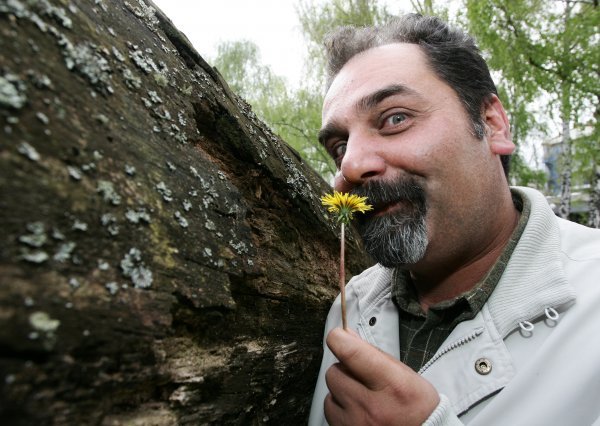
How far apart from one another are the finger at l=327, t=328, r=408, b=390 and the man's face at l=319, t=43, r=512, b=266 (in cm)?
59

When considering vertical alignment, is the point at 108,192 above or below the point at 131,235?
above

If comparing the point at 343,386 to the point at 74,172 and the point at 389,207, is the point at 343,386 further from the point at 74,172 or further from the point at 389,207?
the point at 74,172

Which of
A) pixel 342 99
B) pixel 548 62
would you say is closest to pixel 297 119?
pixel 548 62

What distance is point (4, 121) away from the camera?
0.76 m

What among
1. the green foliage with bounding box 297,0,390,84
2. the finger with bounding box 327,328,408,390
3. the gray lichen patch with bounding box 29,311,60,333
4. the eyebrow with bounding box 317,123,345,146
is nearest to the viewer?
the gray lichen patch with bounding box 29,311,60,333

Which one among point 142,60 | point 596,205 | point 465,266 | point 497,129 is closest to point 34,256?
point 142,60

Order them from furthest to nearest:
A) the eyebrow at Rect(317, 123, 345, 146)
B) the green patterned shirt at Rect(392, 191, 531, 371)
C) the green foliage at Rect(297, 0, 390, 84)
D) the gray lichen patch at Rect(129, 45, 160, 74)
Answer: the green foliage at Rect(297, 0, 390, 84), the eyebrow at Rect(317, 123, 345, 146), the green patterned shirt at Rect(392, 191, 531, 371), the gray lichen patch at Rect(129, 45, 160, 74)

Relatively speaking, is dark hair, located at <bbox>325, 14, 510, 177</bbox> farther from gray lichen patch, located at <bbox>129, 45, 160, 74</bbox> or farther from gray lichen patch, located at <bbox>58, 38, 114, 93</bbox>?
gray lichen patch, located at <bbox>58, 38, 114, 93</bbox>

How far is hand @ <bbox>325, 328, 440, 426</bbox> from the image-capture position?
1322mm

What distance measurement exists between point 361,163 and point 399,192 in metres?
0.23

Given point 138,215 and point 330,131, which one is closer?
point 138,215

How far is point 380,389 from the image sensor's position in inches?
53.7

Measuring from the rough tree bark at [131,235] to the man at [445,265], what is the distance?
41cm

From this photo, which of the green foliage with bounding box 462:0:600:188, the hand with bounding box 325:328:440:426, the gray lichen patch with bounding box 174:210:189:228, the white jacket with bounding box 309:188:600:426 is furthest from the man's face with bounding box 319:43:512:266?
the green foliage with bounding box 462:0:600:188
